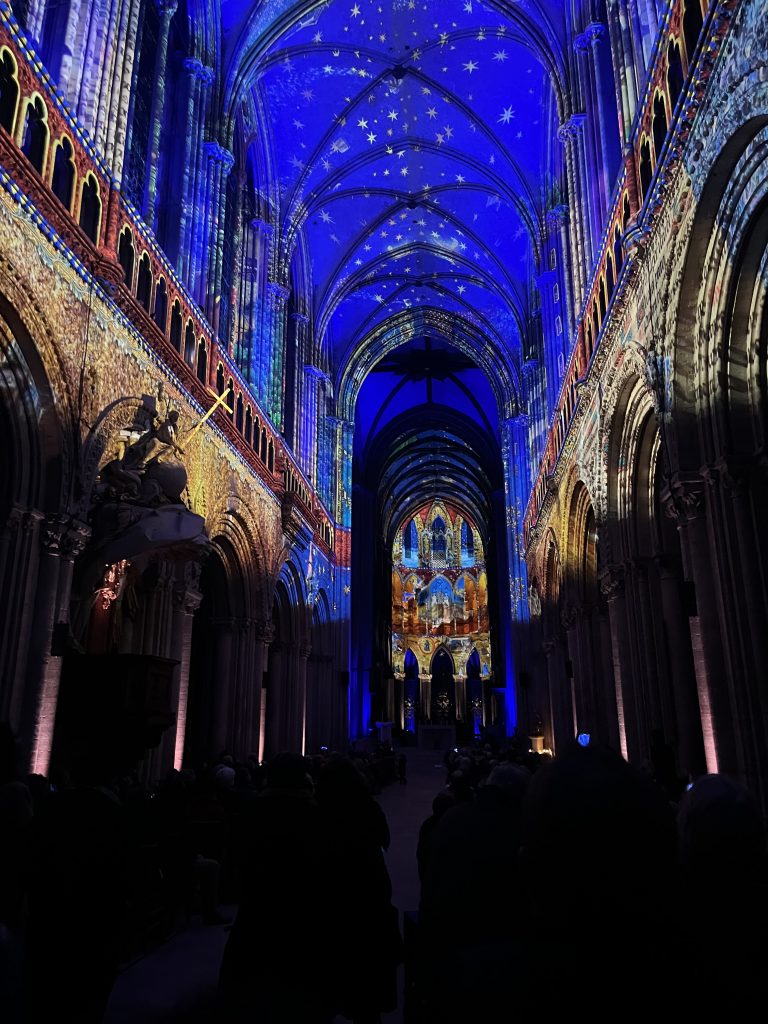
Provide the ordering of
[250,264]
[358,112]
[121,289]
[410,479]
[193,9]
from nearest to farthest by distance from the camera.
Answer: [121,289]
[193,9]
[250,264]
[358,112]
[410,479]

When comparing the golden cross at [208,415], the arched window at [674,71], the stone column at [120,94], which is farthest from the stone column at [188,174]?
the arched window at [674,71]

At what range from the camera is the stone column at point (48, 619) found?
714 cm

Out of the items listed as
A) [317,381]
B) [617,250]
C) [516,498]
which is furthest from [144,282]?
[516,498]

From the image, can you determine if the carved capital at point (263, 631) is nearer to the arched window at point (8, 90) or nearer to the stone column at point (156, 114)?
the stone column at point (156, 114)

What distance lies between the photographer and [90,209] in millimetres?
8867

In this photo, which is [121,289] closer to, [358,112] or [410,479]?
[358,112]

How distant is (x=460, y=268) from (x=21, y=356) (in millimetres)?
19586

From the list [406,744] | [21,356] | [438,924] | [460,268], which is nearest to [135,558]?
[21,356]

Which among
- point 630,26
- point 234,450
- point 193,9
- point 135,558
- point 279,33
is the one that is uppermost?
point 279,33

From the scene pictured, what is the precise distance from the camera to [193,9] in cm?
1366

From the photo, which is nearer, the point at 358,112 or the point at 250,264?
the point at 250,264

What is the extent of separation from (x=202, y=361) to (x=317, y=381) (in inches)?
454

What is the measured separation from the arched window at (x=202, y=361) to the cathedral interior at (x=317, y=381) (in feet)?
0.18

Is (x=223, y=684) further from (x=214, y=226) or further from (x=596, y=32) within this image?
(x=596, y=32)
